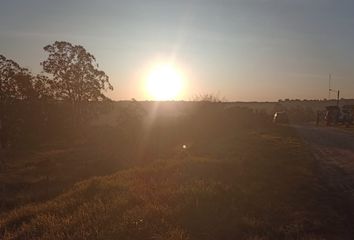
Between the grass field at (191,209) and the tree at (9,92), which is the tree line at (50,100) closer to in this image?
the tree at (9,92)

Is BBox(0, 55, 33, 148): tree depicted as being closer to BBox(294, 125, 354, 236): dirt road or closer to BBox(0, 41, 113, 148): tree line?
BBox(0, 41, 113, 148): tree line

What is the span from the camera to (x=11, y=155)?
4769 centimetres

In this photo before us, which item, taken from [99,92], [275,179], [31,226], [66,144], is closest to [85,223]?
[31,226]

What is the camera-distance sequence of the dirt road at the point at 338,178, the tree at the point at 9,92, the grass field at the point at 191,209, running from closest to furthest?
the grass field at the point at 191,209 → the dirt road at the point at 338,178 → the tree at the point at 9,92

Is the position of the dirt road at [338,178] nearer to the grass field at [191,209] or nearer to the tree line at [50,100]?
the grass field at [191,209]

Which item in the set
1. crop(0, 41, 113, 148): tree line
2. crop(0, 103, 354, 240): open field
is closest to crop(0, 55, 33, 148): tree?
crop(0, 41, 113, 148): tree line

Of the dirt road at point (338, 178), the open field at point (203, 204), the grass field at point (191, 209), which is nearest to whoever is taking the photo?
the grass field at point (191, 209)

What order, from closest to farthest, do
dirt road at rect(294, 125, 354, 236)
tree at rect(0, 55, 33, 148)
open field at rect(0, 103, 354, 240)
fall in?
open field at rect(0, 103, 354, 240) → dirt road at rect(294, 125, 354, 236) → tree at rect(0, 55, 33, 148)

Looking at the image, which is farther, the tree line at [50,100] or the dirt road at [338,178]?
the tree line at [50,100]

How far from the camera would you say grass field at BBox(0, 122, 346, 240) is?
1080 centimetres

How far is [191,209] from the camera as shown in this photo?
12.4 meters

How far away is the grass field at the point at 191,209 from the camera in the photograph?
10805 millimetres

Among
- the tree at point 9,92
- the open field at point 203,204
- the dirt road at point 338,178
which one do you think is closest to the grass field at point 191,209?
the open field at point 203,204

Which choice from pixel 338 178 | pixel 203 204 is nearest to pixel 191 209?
pixel 203 204
